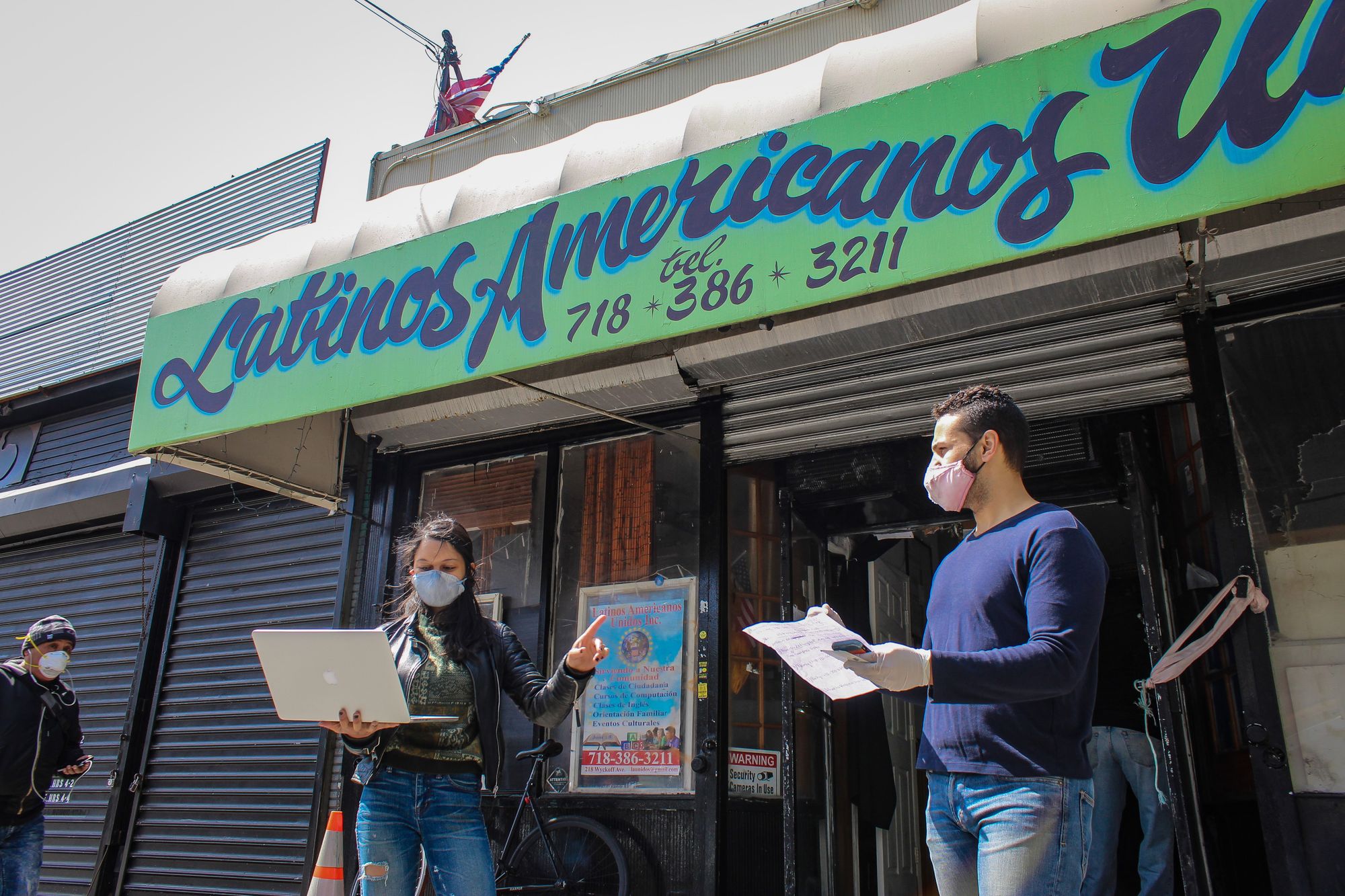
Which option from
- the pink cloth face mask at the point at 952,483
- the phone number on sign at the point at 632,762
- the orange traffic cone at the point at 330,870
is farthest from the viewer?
the phone number on sign at the point at 632,762

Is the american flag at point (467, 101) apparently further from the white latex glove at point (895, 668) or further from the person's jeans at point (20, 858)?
the white latex glove at point (895, 668)

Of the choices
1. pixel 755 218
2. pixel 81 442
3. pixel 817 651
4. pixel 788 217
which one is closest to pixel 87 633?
pixel 81 442

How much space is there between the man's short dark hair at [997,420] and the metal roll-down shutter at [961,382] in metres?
2.21

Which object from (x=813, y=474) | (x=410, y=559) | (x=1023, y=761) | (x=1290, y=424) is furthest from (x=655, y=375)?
(x=1023, y=761)

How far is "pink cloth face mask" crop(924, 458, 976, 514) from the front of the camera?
254 cm

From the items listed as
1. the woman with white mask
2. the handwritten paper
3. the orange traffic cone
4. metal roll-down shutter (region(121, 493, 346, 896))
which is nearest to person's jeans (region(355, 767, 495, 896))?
the woman with white mask

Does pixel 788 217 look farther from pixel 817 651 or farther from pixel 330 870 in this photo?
pixel 330 870

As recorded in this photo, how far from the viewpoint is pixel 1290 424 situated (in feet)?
13.9

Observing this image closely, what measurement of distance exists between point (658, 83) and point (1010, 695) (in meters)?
5.41

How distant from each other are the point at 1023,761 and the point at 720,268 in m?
2.42

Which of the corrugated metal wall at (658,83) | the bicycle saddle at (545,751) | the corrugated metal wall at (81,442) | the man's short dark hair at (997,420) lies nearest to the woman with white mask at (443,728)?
the man's short dark hair at (997,420)

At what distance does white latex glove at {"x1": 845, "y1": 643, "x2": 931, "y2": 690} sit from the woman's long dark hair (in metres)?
1.76

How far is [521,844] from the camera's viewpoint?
5.47 metres

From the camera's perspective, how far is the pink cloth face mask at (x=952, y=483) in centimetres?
254
